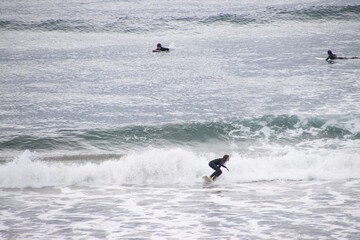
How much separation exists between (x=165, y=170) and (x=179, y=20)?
27.8 m

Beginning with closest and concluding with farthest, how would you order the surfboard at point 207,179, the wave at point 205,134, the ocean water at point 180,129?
the ocean water at point 180,129 < the surfboard at point 207,179 < the wave at point 205,134

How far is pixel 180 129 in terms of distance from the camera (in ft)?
64.6

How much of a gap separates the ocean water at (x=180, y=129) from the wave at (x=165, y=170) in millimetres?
49

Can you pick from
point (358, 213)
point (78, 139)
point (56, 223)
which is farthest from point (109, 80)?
point (358, 213)

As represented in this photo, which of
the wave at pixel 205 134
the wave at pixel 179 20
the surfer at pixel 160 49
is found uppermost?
the wave at pixel 179 20

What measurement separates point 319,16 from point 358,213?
107 ft

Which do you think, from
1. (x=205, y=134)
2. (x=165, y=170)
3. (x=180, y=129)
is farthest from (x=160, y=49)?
(x=165, y=170)

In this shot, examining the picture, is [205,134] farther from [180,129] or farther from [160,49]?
[160,49]

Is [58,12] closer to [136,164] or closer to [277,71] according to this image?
[277,71]

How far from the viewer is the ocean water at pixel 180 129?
37.5 feet

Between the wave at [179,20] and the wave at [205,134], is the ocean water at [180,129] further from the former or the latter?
the wave at [179,20]

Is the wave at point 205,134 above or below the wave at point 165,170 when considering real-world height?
above

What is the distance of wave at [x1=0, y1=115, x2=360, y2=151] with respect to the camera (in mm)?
18625

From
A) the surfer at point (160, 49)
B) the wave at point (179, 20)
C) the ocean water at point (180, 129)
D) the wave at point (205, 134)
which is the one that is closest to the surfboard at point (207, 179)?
the ocean water at point (180, 129)
